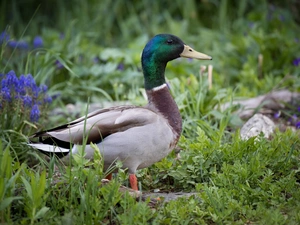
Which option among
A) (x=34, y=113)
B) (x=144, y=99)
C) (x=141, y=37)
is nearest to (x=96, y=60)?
(x=141, y=37)

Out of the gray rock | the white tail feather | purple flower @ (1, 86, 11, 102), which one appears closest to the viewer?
the white tail feather

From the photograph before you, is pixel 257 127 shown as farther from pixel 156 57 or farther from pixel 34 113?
pixel 34 113

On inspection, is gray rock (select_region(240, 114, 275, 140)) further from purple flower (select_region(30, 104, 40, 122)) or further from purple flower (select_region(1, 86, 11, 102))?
purple flower (select_region(1, 86, 11, 102))

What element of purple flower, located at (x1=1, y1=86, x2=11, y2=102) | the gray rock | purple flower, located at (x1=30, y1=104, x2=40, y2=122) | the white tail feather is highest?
purple flower, located at (x1=1, y1=86, x2=11, y2=102)

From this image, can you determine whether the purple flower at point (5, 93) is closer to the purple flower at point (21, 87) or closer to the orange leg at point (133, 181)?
the purple flower at point (21, 87)

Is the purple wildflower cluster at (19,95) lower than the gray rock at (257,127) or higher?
higher

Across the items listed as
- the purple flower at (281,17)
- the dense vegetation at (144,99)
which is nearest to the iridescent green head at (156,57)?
the dense vegetation at (144,99)

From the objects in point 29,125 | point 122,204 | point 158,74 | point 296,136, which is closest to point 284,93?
point 296,136

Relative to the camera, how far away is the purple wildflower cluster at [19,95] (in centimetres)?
461

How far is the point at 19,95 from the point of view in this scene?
4.64 metres

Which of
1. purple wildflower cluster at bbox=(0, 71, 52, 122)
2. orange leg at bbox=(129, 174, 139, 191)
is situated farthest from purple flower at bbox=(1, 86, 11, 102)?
orange leg at bbox=(129, 174, 139, 191)

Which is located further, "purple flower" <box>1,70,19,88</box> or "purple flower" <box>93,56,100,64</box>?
"purple flower" <box>93,56,100,64</box>

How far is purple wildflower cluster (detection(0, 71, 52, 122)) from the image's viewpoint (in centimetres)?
→ 461

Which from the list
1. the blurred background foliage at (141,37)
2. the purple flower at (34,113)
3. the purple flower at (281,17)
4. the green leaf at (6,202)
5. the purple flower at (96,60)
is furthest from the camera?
the purple flower at (281,17)
